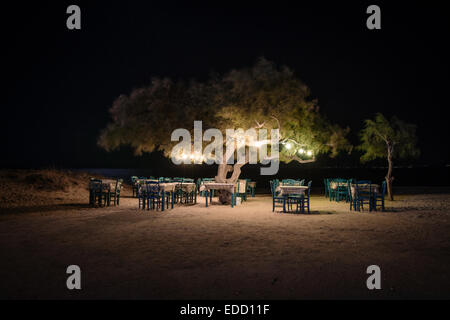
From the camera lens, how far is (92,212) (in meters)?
10.8

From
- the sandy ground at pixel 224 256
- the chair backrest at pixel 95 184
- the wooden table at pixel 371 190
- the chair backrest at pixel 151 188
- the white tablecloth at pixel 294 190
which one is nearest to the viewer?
the sandy ground at pixel 224 256

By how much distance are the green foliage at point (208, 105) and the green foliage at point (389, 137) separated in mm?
3841

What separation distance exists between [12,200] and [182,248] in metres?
9.90

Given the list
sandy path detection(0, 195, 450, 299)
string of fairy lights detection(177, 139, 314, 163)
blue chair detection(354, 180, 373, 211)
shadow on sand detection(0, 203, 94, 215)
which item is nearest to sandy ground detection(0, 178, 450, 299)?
sandy path detection(0, 195, 450, 299)

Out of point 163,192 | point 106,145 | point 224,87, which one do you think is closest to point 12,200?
point 106,145

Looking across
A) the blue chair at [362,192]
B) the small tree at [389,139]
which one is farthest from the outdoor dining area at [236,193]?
the small tree at [389,139]

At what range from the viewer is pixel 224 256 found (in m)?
5.39

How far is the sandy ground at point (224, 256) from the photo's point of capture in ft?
12.8

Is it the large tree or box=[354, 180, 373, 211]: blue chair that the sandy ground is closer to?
box=[354, 180, 373, 211]: blue chair

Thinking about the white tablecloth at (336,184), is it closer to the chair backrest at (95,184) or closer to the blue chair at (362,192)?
the blue chair at (362,192)

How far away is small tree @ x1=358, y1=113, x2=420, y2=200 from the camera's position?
15.1 metres

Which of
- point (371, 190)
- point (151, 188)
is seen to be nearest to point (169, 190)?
point (151, 188)

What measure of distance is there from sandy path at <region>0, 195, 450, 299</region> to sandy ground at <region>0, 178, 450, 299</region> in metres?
0.02

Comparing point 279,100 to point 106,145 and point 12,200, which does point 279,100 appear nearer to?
point 106,145
